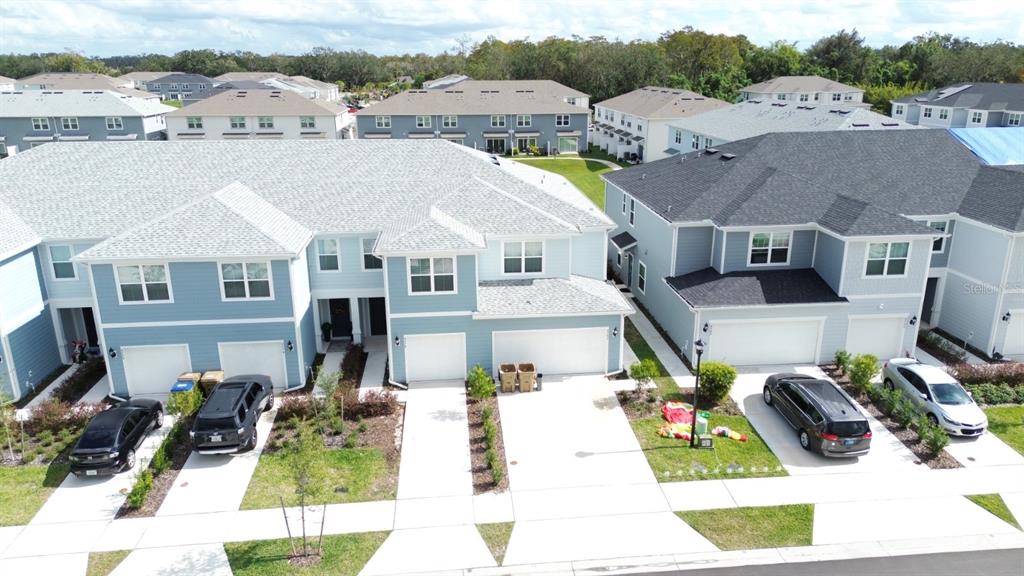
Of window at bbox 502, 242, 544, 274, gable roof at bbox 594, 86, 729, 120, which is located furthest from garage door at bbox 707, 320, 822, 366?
gable roof at bbox 594, 86, 729, 120

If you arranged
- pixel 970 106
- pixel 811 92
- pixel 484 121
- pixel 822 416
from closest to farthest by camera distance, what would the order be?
pixel 822 416
pixel 970 106
pixel 484 121
pixel 811 92

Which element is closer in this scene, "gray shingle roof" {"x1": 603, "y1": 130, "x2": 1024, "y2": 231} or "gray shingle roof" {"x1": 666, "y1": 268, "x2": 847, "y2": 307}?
"gray shingle roof" {"x1": 666, "y1": 268, "x2": 847, "y2": 307}

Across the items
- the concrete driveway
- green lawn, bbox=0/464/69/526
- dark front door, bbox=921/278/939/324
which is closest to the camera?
green lawn, bbox=0/464/69/526

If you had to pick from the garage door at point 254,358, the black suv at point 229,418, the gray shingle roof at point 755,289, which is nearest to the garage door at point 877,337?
the gray shingle roof at point 755,289

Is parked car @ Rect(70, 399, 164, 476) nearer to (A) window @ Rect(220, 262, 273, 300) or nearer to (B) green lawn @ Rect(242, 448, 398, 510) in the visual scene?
(B) green lawn @ Rect(242, 448, 398, 510)

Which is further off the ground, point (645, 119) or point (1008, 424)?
point (645, 119)

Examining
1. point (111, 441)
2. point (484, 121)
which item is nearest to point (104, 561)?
A: point (111, 441)

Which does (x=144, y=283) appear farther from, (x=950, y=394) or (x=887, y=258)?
(x=950, y=394)

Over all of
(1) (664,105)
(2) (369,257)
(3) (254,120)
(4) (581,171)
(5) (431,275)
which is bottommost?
(4) (581,171)
